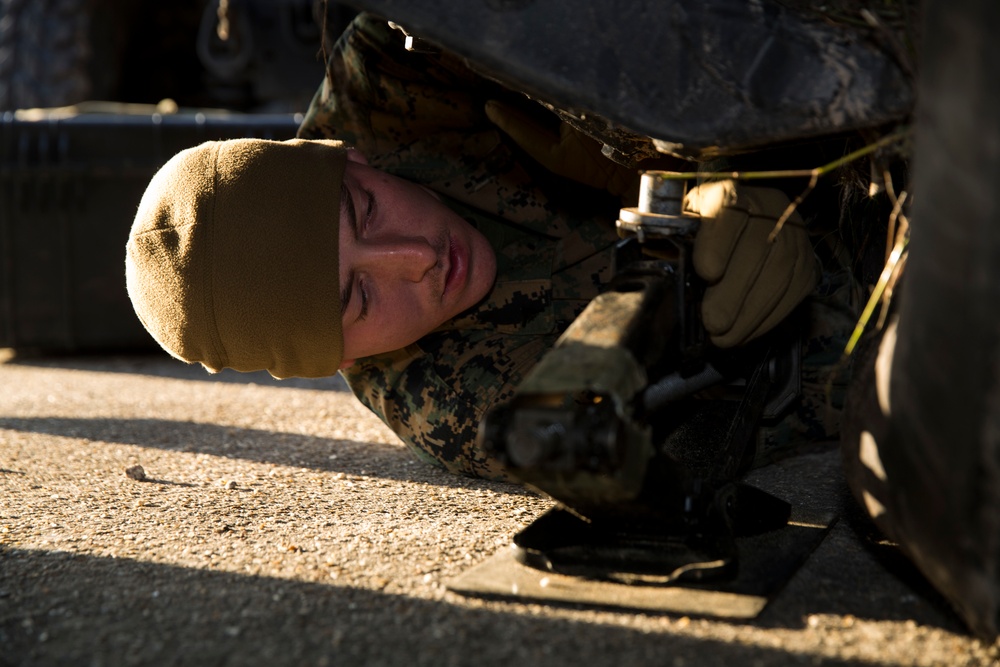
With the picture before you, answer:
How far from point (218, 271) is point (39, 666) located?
0.76 meters

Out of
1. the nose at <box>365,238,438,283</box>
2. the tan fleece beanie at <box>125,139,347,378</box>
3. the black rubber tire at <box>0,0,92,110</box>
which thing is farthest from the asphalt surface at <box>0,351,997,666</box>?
the black rubber tire at <box>0,0,92,110</box>

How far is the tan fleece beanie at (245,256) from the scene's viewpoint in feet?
5.69

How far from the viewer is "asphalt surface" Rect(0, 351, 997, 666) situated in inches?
43.5

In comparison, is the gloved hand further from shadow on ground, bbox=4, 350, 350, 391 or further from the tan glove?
shadow on ground, bbox=4, 350, 350, 391

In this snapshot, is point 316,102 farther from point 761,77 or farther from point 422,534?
point 761,77

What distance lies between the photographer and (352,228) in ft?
5.89

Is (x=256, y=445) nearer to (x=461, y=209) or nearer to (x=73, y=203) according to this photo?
(x=461, y=209)

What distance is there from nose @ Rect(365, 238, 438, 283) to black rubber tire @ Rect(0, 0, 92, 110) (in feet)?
8.76

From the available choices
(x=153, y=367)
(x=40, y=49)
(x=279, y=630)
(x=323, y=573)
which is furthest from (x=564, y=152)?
(x=40, y=49)

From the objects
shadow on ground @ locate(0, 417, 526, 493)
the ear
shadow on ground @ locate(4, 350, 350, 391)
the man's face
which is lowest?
shadow on ground @ locate(4, 350, 350, 391)

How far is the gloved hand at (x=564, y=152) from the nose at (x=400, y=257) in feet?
1.17

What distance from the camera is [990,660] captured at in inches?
41.5

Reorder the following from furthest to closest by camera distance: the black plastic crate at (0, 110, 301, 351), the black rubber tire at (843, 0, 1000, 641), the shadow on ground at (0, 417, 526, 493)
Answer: the black plastic crate at (0, 110, 301, 351), the shadow on ground at (0, 417, 526, 493), the black rubber tire at (843, 0, 1000, 641)

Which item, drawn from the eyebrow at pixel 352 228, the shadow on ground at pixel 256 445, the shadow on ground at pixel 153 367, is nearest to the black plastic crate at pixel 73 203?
the shadow on ground at pixel 153 367
